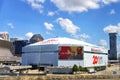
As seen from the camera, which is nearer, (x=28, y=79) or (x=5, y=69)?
(x=28, y=79)

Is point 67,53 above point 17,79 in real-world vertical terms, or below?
above

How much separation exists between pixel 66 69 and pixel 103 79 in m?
55.5

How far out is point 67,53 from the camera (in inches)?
7844

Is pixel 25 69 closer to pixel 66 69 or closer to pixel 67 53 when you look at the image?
pixel 67 53

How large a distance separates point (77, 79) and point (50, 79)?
9925 mm

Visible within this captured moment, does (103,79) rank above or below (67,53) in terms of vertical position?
below

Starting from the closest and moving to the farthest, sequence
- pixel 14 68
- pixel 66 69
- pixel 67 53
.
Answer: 1. pixel 66 69
2. pixel 14 68
3. pixel 67 53

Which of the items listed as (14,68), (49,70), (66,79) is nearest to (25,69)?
(14,68)

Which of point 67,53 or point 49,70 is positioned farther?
point 67,53

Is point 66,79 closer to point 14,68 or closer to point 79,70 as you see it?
point 79,70

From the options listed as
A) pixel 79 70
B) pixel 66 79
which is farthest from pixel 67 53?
pixel 66 79

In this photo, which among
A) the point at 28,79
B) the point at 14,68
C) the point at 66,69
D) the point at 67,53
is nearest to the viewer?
the point at 28,79

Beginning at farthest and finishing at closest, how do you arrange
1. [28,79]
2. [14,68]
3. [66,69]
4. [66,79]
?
[14,68] < [66,69] < [66,79] < [28,79]

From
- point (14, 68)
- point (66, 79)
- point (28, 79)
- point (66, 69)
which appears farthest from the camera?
point (14, 68)
